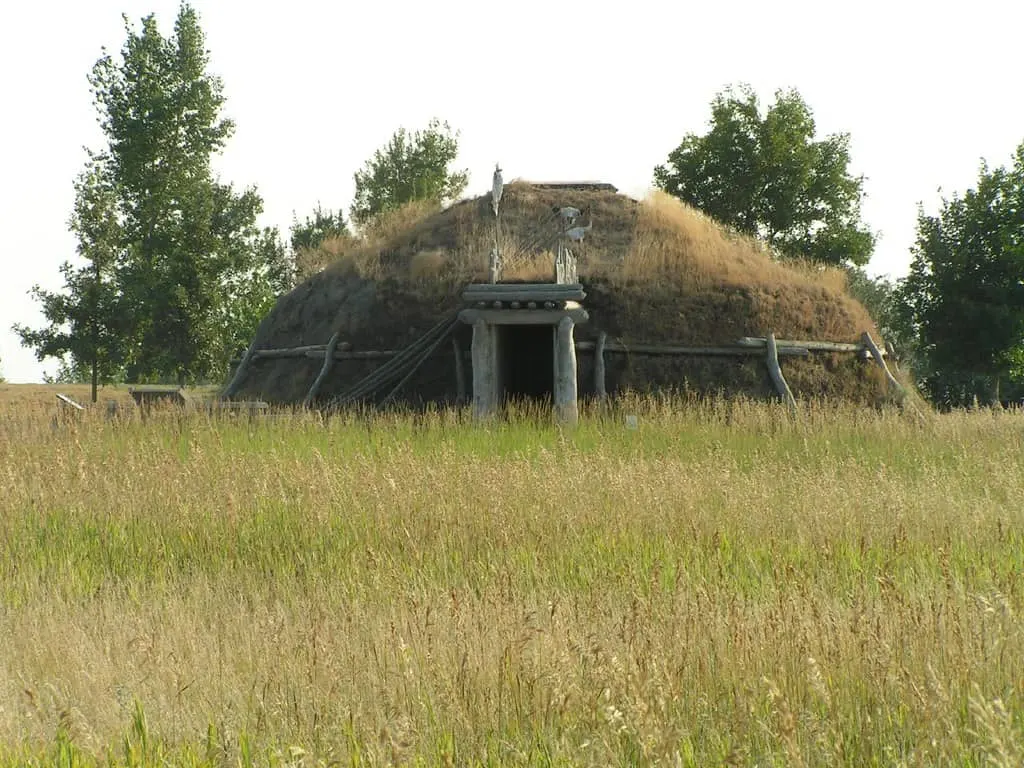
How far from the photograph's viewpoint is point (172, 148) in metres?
31.0

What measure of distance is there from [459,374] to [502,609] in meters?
12.1

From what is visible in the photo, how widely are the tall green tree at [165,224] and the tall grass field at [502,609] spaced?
1973 cm

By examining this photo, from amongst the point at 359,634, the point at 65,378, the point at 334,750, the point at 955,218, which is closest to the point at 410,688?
the point at 334,750

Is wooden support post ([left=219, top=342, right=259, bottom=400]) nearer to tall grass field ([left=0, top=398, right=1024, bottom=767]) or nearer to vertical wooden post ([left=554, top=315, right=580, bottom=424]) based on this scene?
vertical wooden post ([left=554, top=315, right=580, bottom=424])

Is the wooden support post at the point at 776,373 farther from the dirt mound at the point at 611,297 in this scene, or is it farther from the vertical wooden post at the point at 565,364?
the vertical wooden post at the point at 565,364

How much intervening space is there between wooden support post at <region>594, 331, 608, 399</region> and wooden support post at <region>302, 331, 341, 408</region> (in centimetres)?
426

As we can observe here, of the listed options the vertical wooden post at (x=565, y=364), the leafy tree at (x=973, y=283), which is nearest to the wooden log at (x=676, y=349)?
the vertical wooden post at (x=565, y=364)

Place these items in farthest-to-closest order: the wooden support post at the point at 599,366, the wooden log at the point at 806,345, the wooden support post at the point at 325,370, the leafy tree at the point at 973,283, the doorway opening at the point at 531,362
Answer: the leafy tree at the point at 973,283 < the doorway opening at the point at 531,362 < the wooden support post at the point at 325,370 < the wooden log at the point at 806,345 < the wooden support post at the point at 599,366

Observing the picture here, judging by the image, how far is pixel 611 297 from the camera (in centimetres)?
1659

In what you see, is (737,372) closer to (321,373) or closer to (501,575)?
(321,373)

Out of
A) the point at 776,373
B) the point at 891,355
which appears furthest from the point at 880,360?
the point at 776,373

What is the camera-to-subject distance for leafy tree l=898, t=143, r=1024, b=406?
1087 inches

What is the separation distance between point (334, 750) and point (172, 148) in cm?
3018

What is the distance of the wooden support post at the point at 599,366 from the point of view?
15906 millimetres
